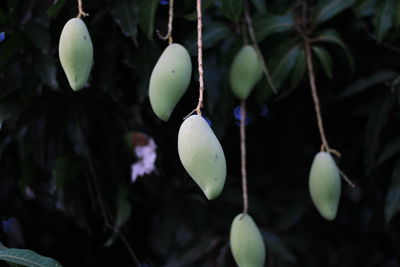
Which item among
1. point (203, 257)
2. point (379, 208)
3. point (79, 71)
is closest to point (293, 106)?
point (379, 208)

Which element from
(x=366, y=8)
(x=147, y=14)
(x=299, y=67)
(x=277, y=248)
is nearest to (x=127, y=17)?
(x=147, y=14)

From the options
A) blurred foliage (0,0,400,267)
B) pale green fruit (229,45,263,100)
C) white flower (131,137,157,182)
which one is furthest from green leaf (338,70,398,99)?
white flower (131,137,157,182)

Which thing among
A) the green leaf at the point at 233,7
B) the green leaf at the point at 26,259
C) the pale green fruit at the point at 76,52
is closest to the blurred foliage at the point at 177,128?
the green leaf at the point at 233,7

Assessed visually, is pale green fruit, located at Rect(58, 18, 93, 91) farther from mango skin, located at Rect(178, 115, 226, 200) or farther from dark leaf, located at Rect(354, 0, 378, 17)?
dark leaf, located at Rect(354, 0, 378, 17)

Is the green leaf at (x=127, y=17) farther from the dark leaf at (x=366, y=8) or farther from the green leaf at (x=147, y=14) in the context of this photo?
the dark leaf at (x=366, y=8)

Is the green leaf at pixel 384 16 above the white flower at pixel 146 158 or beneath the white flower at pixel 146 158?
above
